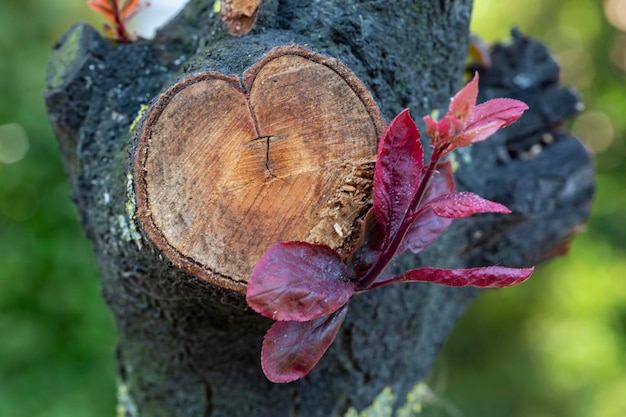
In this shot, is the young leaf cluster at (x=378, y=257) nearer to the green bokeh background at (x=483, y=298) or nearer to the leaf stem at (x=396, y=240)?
the leaf stem at (x=396, y=240)

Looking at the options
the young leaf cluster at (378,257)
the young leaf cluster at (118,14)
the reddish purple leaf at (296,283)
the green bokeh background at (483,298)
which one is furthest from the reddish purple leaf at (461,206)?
the green bokeh background at (483,298)

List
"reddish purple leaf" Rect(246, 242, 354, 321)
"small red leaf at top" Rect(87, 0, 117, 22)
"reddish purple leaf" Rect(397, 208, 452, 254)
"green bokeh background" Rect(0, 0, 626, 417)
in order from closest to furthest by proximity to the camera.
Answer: "reddish purple leaf" Rect(246, 242, 354, 321) < "reddish purple leaf" Rect(397, 208, 452, 254) < "small red leaf at top" Rect(87, 0, 117, 22) < "green bokeh background" Rect(0, 0, 626, 417)

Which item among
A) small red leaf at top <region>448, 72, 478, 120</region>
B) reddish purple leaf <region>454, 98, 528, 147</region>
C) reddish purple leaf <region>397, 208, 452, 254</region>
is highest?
small red leaf at top <region>448, 72, 478, 120</region>

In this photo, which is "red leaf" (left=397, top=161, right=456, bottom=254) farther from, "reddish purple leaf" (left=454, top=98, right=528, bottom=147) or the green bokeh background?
the green bokeh background

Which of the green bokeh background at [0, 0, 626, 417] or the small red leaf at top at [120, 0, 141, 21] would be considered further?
the green bokeh background at [0, 0, 626, 417]

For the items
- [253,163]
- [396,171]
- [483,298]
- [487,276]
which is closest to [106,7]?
[253,163]

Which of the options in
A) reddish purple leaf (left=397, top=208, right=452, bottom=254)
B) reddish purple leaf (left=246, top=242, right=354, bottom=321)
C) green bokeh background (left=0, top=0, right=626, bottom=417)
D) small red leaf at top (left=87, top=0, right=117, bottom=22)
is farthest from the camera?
green bokeh background (left=0, top=0, right=626, bottom=417)

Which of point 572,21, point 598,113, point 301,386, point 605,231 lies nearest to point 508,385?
point 605,231

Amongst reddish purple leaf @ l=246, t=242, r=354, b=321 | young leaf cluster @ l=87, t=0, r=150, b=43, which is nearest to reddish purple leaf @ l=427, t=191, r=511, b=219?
reddish purple leaf @ l=246, t=242, r=354, b=321

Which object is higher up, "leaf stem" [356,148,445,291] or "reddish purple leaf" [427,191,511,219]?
"reddish purple leaf" [427,191,511,219]
